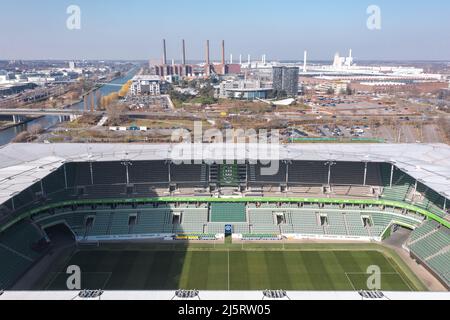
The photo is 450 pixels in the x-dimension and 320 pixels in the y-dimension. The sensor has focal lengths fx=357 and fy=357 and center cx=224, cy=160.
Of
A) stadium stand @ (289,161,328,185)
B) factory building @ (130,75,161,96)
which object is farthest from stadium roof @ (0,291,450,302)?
factory building @ (130,75,161,96)

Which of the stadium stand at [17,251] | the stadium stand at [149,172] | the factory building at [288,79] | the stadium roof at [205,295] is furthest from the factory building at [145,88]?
the stadium roof at [205,295]

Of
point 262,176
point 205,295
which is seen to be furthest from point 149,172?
point 205,295

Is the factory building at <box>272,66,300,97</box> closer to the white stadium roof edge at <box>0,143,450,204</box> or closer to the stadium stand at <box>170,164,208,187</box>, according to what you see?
the white stadium roof edge at <box>0,143,450,204</box>

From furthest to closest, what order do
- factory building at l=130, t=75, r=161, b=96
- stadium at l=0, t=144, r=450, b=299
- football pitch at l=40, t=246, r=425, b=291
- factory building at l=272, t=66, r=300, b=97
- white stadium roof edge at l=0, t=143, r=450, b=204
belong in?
1. factory building at l=130, t=75, r=161, b=96
2. factory building at l=272, t=66, r=300, b=97
3. white stadium roof edge at l=0, t=143, r=450, b=204
4. stadium at l=0, t=144, r=450, b=299
5. football pitch at l=40, t=246, r=425, b=291

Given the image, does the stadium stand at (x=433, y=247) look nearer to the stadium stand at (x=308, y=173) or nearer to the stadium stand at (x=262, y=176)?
the stadium stand at (x=308, y=173)
